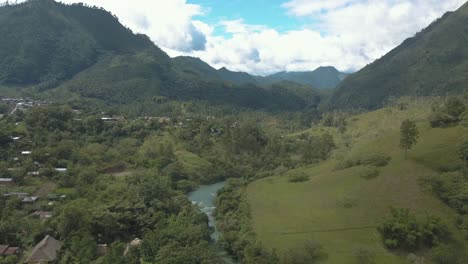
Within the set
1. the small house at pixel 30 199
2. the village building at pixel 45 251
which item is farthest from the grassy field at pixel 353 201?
the small house at pixel 30 199

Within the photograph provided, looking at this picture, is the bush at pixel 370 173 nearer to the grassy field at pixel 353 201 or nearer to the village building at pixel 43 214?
the grassy field at pixel 353 201

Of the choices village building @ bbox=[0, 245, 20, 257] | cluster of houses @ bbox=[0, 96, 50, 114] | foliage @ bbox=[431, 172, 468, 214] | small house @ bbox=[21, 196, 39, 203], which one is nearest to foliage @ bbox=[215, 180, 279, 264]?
village building @ bbox=[0, 245, 20, 257]

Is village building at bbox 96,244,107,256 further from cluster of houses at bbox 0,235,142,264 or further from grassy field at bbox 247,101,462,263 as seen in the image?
grassy field at bbox 247,101,462,263

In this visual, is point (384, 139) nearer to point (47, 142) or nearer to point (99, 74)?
point (47, 142)

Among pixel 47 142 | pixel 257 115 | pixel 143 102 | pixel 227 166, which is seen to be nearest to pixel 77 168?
pixel 47 142

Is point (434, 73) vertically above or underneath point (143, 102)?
above

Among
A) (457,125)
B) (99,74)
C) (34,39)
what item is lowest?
(457,125)
